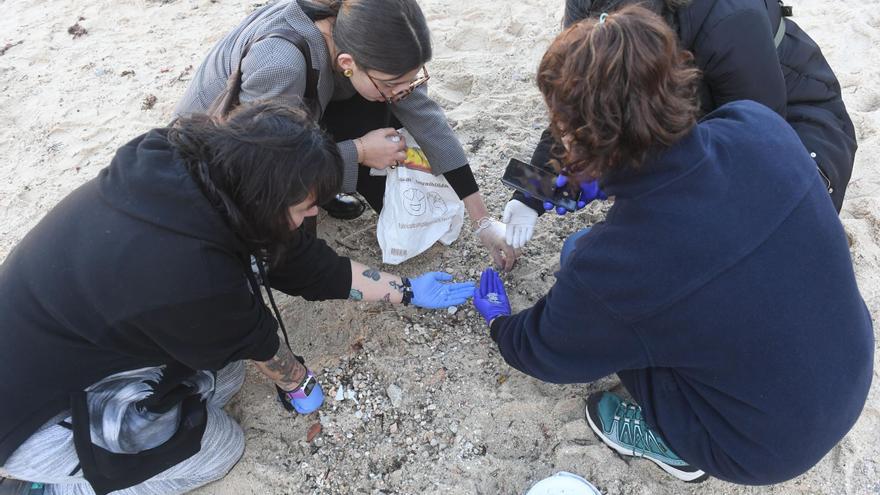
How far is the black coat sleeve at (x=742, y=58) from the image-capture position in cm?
173

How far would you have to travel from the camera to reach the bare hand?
7.02 feet

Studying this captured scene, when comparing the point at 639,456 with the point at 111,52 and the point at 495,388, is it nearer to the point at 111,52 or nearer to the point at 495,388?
the point at 495,388

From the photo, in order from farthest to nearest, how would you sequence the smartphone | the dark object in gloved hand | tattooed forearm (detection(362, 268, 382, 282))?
the dark object in gloved hand → the smartphone → tattooed forearm (detection(362, 268, 382, 282))

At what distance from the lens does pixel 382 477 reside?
1.84 metres

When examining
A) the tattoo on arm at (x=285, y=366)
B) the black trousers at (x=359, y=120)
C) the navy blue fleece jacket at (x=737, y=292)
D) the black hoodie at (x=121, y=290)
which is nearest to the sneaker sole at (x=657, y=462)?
the navy blue fleece jacket at (x=737, y=292)

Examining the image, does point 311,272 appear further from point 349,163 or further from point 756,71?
point 756,71

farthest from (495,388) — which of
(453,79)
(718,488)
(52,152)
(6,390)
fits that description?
(52,152)

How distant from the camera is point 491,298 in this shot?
2.12m

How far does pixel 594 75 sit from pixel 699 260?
426 mm

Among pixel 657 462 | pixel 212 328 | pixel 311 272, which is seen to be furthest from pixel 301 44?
pixel 657 462

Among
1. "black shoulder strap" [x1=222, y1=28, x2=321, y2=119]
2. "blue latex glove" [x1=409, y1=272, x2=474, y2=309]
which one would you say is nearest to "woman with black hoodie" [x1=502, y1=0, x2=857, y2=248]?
"blue latex glove" [x1=409, y1=272, x2=474, y2=309]

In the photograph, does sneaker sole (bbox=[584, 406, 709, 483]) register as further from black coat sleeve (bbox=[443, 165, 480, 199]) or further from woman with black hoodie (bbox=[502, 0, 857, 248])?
black coat sleeve (bbox=[443, 165, 480, 199])

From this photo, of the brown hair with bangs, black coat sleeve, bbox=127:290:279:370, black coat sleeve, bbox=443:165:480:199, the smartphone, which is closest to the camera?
the brown hair with bangs

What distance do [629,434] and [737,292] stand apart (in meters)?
0.76
